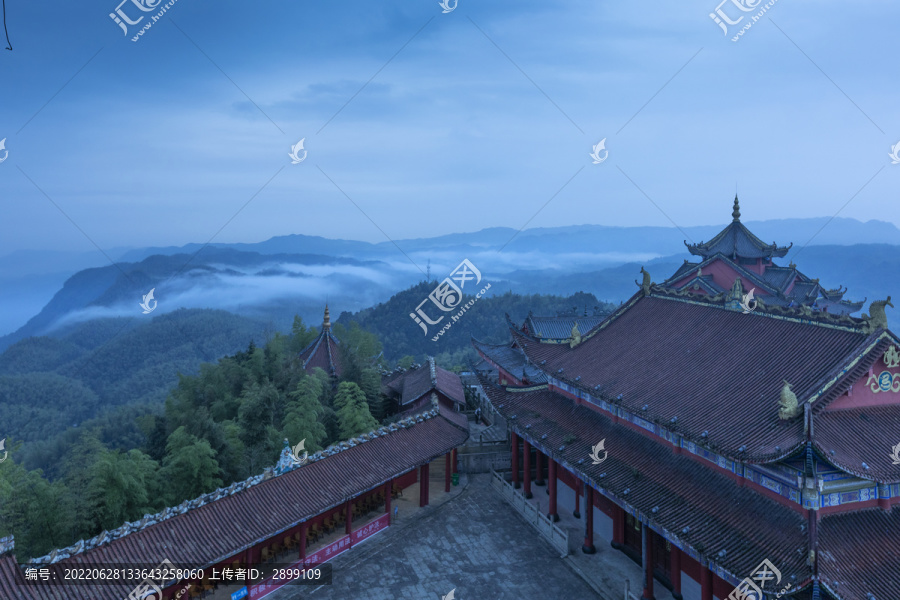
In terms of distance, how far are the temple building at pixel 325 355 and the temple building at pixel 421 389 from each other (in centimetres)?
293

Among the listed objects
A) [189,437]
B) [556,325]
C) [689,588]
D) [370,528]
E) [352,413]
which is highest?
[556,325]

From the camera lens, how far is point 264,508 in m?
15.9

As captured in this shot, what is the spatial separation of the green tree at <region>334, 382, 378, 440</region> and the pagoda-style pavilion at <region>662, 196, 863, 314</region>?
53.9 ft

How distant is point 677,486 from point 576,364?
701 cm

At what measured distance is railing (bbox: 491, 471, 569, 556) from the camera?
18031 millimetres

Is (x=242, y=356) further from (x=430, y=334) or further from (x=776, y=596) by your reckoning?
(x=430, y=334)

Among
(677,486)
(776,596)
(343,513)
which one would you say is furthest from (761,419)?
(343,513)

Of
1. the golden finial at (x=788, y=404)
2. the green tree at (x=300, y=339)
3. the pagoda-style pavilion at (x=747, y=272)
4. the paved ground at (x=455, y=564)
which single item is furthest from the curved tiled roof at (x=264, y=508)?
the pagoda-style pavilion at (x=747, y=272)

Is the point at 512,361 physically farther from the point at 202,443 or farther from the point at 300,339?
the point at 202,443

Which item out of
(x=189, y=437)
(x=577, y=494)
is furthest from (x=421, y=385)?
(x=577, y=494)

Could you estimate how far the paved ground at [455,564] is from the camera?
16.2 m

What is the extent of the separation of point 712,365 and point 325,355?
72.9 feet

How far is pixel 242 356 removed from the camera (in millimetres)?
33719

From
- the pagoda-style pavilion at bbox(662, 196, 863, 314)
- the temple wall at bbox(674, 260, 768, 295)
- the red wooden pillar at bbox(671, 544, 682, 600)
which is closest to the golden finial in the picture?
the red wooden pillar at bbox(671, 544, 682, 600)
